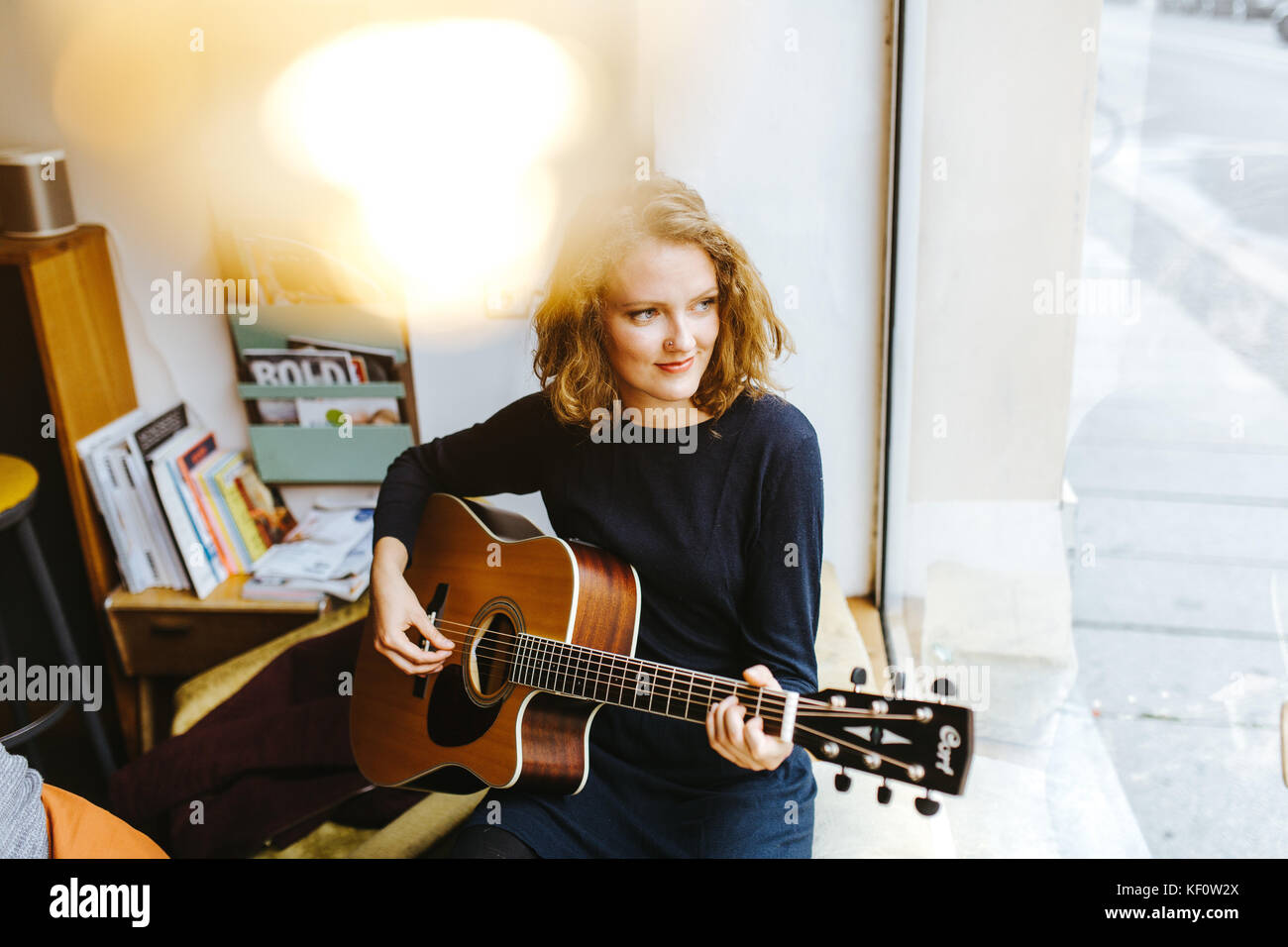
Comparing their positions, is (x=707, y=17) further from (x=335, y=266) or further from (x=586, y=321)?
(x=335, y=266)

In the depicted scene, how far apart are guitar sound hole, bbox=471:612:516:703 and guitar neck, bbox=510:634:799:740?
21 mm

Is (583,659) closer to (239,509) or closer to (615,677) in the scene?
(615,677)

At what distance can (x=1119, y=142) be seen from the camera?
1.40 m

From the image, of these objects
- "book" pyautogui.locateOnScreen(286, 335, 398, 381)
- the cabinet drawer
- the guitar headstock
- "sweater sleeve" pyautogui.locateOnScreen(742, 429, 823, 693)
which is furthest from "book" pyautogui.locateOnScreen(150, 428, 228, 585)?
the guitar headstock

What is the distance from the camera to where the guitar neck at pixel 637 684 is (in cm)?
109

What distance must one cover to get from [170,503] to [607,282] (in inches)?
A: 51.4

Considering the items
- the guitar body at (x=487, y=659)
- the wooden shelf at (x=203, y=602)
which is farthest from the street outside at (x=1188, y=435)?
the wooden shelf at (x=203, y=602)

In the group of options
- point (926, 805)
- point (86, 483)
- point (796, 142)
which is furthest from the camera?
point (86, 483)

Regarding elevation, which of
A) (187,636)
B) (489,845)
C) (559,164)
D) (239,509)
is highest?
(559,164)

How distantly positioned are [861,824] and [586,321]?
0.80 m

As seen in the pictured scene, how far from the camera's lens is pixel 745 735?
108cm

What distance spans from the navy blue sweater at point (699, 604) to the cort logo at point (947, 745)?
0.78 feet

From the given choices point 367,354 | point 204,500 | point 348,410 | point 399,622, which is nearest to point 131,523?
point 204,500
